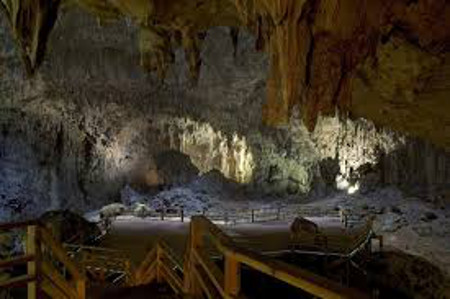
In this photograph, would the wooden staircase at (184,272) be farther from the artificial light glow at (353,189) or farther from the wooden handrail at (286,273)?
the artificial light glow at (353,189)

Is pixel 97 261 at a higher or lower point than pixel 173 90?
lower

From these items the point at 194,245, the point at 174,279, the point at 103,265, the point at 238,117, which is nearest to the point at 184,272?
the point at 194,245

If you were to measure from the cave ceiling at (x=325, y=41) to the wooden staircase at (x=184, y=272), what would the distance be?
331 centimetres

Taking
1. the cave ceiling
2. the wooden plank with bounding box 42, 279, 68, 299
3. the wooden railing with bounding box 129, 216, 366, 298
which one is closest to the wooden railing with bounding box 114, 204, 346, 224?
the cave ceiling

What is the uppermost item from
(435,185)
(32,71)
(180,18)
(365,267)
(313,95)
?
(180,18)

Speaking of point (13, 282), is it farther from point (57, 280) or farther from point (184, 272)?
point (184, 272)

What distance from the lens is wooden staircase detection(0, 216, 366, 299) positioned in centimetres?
190

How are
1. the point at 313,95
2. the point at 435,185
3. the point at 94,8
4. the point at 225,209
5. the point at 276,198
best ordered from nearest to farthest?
1. the point at 313,95
2. the point at 94,8
3. the point at 435,185
4. the point at 225,209
5. the point at 276,198

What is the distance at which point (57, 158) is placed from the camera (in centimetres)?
2230

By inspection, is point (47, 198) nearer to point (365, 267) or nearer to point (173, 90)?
point (173, 90)

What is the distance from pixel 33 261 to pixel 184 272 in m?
1.28

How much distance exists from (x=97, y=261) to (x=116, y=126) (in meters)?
15.9

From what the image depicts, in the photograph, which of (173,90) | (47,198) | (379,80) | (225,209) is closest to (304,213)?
(225,209)

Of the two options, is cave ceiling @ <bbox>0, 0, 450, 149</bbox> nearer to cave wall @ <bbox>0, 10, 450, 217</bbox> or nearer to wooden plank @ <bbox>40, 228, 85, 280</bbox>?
wooden plank @ <bbox>40, 228, 85, 280</bbox>
